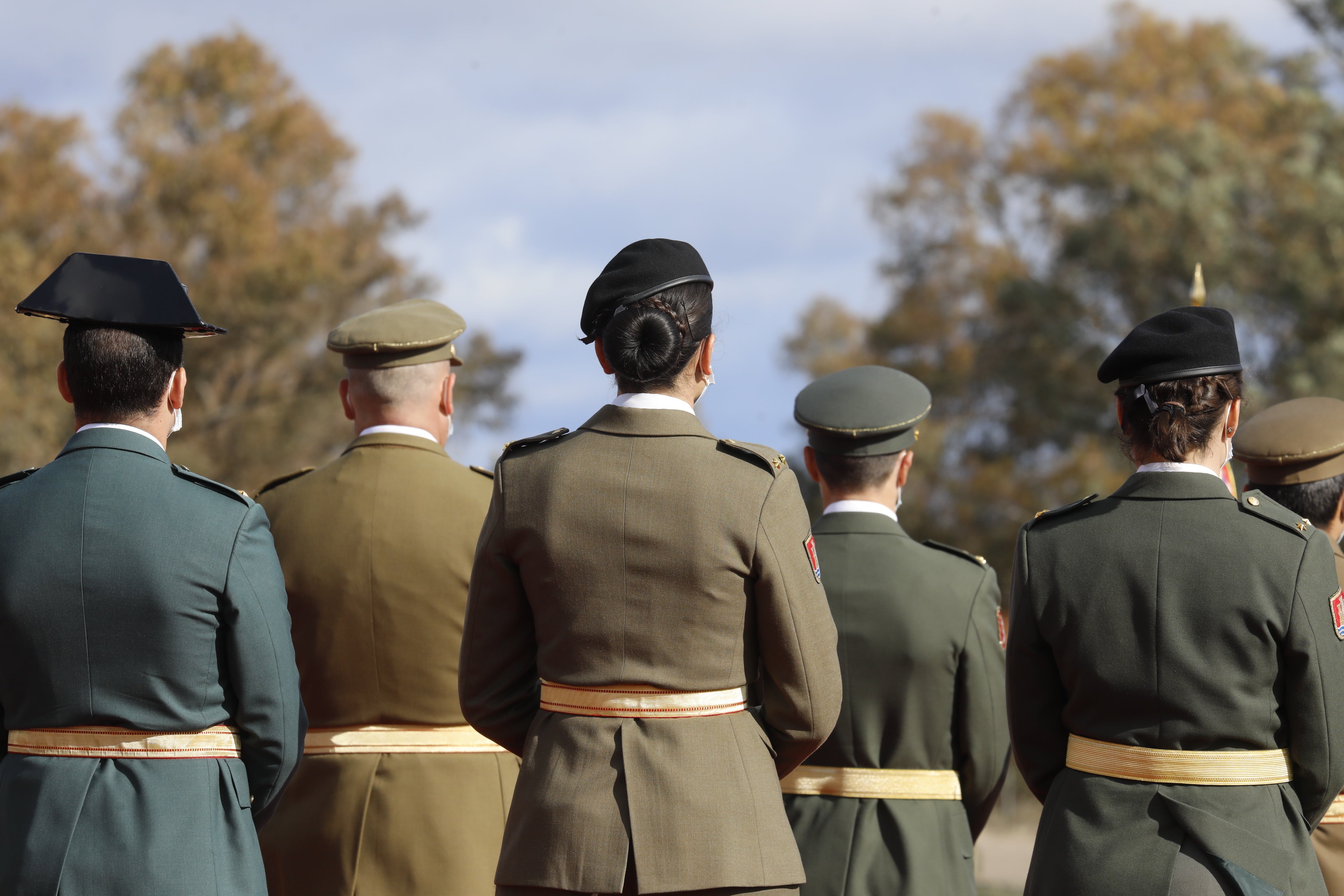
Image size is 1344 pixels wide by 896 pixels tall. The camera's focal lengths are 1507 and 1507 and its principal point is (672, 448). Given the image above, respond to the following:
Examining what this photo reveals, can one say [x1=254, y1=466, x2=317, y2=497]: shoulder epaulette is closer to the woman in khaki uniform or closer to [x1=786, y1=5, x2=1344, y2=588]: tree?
the woman in khaki uniform

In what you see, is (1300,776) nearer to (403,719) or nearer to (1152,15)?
(403,719)

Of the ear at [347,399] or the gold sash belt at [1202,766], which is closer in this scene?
the gold sash belt at [1202,766]

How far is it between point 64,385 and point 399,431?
47.0 inches

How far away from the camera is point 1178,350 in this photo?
316 cm

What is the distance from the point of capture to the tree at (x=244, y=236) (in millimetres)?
23766

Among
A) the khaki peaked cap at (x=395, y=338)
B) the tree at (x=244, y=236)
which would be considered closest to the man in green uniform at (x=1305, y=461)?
the khaki peaked cap at (x=395, y=338)

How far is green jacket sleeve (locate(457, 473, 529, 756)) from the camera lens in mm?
3043

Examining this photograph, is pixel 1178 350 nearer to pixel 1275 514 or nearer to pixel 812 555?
pixel 1275 514

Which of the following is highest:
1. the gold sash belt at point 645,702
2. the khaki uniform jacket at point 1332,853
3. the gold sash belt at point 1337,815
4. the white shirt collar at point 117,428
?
the white shirt collar at point 117,428

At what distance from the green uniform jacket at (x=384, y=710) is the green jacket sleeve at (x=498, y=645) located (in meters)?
0.73

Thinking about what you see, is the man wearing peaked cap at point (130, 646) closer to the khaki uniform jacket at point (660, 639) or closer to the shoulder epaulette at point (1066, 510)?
the khaki uniform jacket at point (660, 639)

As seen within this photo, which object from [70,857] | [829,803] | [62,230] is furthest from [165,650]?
[62,230]

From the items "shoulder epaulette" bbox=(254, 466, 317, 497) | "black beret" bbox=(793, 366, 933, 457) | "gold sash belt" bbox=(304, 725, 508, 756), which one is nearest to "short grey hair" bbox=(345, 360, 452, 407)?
"shoulder epaulette" bbox=(254, 466, 317, 497)

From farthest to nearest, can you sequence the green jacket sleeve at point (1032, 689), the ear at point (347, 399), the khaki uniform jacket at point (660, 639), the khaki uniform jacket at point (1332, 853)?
1. the ear at point (347, 399)
2. the khaki uniform jacket at point (1332, 853)
3. the green jacket sleeve at point (1032, 689)
4. the khaki uniform jacket at point (660, 639)
